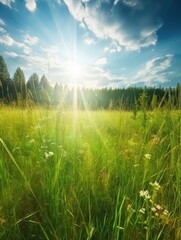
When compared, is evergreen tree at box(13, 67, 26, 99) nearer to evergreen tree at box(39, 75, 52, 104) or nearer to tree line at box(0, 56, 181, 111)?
tree line at box(0, 56, 181, 111)

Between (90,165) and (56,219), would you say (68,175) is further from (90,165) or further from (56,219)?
(56,219)

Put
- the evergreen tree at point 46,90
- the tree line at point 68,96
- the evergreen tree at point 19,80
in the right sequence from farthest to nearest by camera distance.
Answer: the evergreen tree at point 19,80 < the tree line at point 68,96 < the evergreen tree at point 46,90

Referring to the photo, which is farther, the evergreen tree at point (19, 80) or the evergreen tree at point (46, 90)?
the evergreen tree at point (19, 80)

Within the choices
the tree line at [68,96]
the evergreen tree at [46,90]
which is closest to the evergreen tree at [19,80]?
the tree line at [68,96]

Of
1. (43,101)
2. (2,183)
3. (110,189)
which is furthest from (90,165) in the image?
(43,101)

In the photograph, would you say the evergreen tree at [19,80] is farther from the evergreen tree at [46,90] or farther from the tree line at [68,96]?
the evergreen tree at [46,90]

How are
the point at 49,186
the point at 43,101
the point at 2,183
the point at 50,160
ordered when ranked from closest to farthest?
the point at 49,186 < the point at 2,183 < the point at 50,160 < the point at 43,101

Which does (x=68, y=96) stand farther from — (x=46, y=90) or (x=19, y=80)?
(x=46, y=90)

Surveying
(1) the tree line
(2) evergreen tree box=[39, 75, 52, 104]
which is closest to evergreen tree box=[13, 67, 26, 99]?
(1) the tree line

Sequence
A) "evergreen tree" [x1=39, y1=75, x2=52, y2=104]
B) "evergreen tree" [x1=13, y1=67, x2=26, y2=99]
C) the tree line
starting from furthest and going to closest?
"evergreen tree" [x1=13, y1=67, x2=26, y2=99] < the tree line < "evergreen tree" [x1=39, y1=75, x2=52, y2=104]

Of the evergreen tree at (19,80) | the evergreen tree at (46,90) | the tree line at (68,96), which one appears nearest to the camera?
the evergreen tree at (46,90)

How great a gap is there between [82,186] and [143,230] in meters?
0.43

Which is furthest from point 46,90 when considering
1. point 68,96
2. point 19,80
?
point 68,96

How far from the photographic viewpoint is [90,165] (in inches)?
69.6
